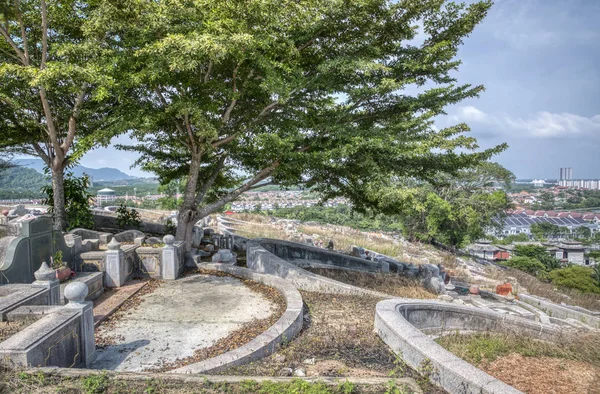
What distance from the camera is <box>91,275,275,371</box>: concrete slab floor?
5.19m

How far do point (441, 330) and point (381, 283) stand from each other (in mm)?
3918

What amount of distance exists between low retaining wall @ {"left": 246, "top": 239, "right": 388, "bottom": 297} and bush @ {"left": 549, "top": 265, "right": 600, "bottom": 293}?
80.9 ft

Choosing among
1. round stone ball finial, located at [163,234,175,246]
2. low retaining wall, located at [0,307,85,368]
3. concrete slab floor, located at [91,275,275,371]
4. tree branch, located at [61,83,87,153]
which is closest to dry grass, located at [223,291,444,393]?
concrete slab floor, located at [91,275,275,371]

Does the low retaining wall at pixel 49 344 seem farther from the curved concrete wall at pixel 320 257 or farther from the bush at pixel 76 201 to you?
the bush at pixel 76 201

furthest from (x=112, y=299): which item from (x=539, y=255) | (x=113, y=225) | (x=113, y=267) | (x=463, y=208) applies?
(x=539, y=255)

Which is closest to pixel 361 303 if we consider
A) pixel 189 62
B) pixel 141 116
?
pixel 189 62

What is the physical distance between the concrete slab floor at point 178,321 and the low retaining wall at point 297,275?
1104 millimetres

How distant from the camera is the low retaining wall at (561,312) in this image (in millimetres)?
11111

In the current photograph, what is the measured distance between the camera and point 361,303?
7.65 m

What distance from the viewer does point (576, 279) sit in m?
26.1

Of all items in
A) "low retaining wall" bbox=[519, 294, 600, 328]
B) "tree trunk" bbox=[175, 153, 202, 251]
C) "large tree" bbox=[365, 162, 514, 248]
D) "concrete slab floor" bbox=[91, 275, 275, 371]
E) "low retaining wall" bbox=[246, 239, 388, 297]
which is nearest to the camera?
"concrete slab floor" bbox=[91, 275, 275, 371]

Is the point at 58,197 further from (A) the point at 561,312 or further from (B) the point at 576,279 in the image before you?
(B) the point at 576,279

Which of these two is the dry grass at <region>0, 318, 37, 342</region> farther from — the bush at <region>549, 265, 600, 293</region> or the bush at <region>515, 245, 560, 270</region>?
the bush at <region>515, 245, 560, 270</region>

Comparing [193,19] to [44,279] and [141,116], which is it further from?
[44,279]
